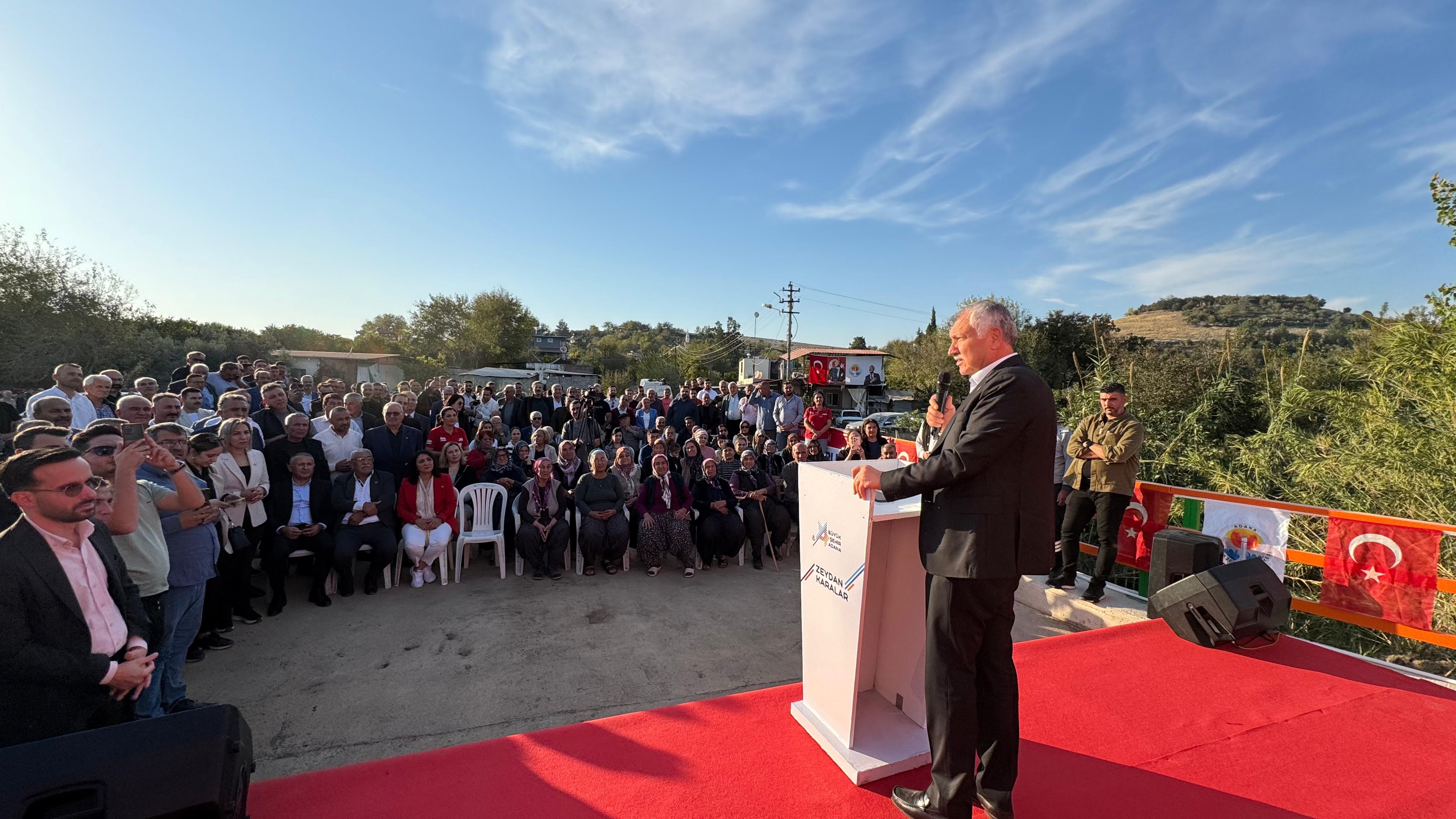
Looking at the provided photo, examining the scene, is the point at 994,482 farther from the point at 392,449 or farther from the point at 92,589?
the point at 392,449

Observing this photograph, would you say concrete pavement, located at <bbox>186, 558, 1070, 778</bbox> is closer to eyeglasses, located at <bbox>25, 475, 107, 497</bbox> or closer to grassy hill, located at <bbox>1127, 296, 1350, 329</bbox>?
eyeglasses, located at <bbox>25, 475, 107, 497</bbox>

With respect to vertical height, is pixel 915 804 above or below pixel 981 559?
below

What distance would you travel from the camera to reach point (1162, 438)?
7512 millimetres

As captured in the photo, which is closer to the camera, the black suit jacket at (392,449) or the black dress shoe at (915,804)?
the black dress shoe at (915,804)

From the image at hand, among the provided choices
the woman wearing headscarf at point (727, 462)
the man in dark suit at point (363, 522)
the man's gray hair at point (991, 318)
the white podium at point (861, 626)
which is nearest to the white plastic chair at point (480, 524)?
the man in dark suit at point (363, 522)

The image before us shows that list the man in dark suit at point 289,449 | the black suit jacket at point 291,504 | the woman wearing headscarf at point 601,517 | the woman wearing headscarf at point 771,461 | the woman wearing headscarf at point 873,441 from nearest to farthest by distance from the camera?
the black suit jacket at point 291,504
the man in dark suit at point 289,449
the woman wearing headscarf at point 601,517
the woman wearing headscarf at point 771,461
the woman wearing headscarf at point 873,441

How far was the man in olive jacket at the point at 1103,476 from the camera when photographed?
4023mm

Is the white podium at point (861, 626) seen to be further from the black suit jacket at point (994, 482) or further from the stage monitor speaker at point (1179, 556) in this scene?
the stage monitor speaker at point (1179, 556)

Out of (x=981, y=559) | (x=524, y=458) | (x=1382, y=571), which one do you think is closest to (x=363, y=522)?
(x=524, y=458)

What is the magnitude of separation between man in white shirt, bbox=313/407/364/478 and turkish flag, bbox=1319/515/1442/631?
7502 mm

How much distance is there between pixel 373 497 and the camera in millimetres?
5055

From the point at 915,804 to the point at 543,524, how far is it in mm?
4419

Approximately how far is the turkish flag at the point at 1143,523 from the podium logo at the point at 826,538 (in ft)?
11.1

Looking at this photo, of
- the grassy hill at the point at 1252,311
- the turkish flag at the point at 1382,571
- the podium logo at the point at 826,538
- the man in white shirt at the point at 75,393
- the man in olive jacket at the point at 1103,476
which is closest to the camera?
the podium logo at the point at 826,538
